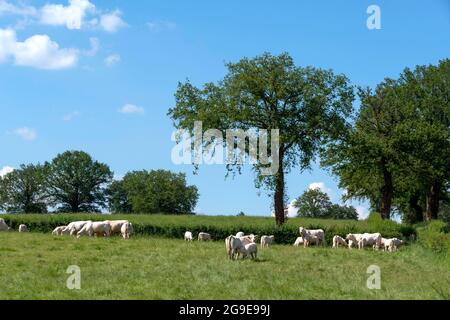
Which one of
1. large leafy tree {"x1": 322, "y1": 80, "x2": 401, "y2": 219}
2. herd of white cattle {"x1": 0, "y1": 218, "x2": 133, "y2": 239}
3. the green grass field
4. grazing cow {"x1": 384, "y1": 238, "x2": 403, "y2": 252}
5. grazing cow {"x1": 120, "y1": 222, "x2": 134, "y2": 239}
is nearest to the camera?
the green grass field

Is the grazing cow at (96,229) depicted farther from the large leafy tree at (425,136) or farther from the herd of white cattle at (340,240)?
the large leafy tree at (425,136)

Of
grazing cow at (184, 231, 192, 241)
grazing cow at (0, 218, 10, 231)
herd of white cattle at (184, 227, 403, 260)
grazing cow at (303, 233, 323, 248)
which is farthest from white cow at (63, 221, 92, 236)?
grazing cow at (303, 233, 323, 248)

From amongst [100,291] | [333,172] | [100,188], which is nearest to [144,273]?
[100,291]

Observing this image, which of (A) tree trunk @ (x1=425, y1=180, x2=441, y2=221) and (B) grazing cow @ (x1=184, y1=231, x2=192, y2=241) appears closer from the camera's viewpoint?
(B) grazing cow @ (x1=184, y1=231, x2=192, y2=241)

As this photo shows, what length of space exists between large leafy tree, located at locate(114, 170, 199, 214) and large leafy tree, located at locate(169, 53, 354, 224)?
2433 inches

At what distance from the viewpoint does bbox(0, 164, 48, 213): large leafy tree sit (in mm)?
109500

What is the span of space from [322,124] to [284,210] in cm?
825

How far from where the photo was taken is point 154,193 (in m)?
115

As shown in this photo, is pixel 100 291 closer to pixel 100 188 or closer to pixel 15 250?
pixel 15 250

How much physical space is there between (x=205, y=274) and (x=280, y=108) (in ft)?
112

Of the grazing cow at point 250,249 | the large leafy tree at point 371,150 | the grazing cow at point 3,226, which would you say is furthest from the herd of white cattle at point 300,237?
the large leafy tree at point 371,150

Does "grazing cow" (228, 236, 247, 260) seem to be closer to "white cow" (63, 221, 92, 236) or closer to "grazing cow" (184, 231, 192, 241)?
"grazing cow" (184, 231, 192, 241)
